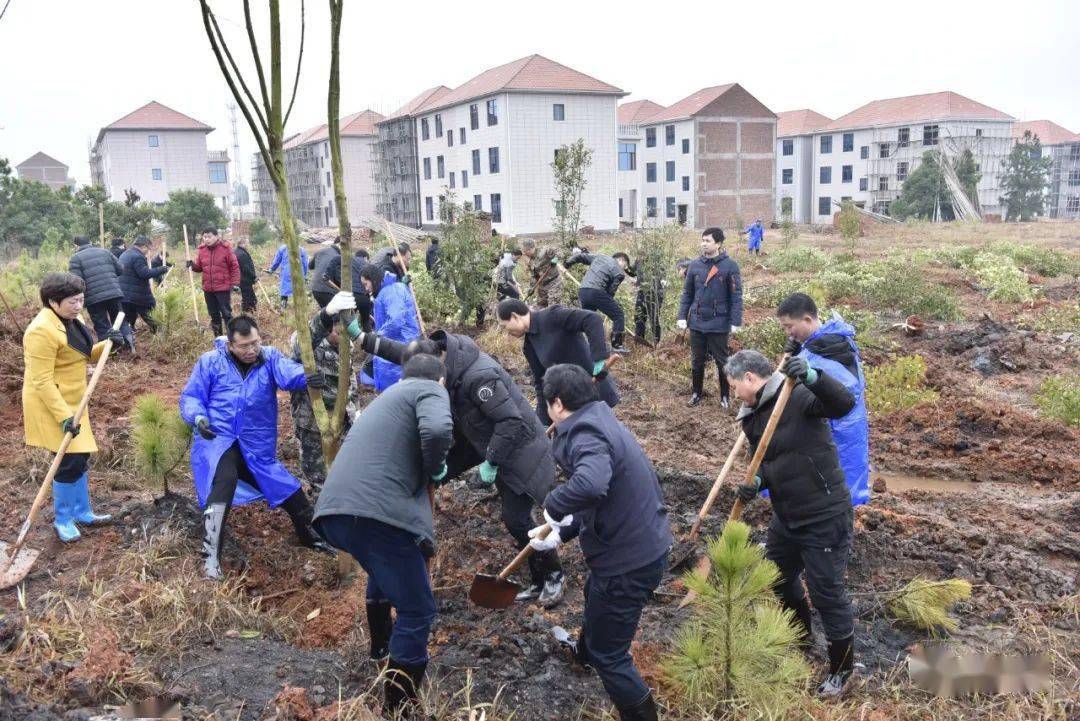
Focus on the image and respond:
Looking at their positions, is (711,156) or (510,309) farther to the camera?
(711,156)

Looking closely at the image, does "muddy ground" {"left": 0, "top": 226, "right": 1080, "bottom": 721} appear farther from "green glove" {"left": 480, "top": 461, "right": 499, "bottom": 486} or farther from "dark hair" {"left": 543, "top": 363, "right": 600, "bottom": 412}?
"dark hair" {"left": 543, "top": 363, "right": 600, "bottom": 412}

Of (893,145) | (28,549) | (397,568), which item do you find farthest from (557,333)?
(893,145)

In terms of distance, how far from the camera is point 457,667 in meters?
3.85

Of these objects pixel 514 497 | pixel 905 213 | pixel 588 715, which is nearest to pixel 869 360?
pixel 514 497

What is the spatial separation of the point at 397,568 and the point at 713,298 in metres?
5.60

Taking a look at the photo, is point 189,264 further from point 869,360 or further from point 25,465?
point 869,360

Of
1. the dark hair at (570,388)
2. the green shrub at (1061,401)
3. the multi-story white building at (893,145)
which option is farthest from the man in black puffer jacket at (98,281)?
the multi-story white building at (893,145)

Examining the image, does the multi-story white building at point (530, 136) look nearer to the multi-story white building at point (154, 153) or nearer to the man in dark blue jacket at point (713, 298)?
the multi-story white building at point (154, 153)

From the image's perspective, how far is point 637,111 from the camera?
54.5m

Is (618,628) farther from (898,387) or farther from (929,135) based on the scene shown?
(929,135)

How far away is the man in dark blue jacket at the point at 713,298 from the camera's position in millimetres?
8117

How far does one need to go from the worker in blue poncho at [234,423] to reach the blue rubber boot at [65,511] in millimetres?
901

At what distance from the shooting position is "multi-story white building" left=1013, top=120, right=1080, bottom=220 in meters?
64.6

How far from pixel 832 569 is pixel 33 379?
4.63 m
